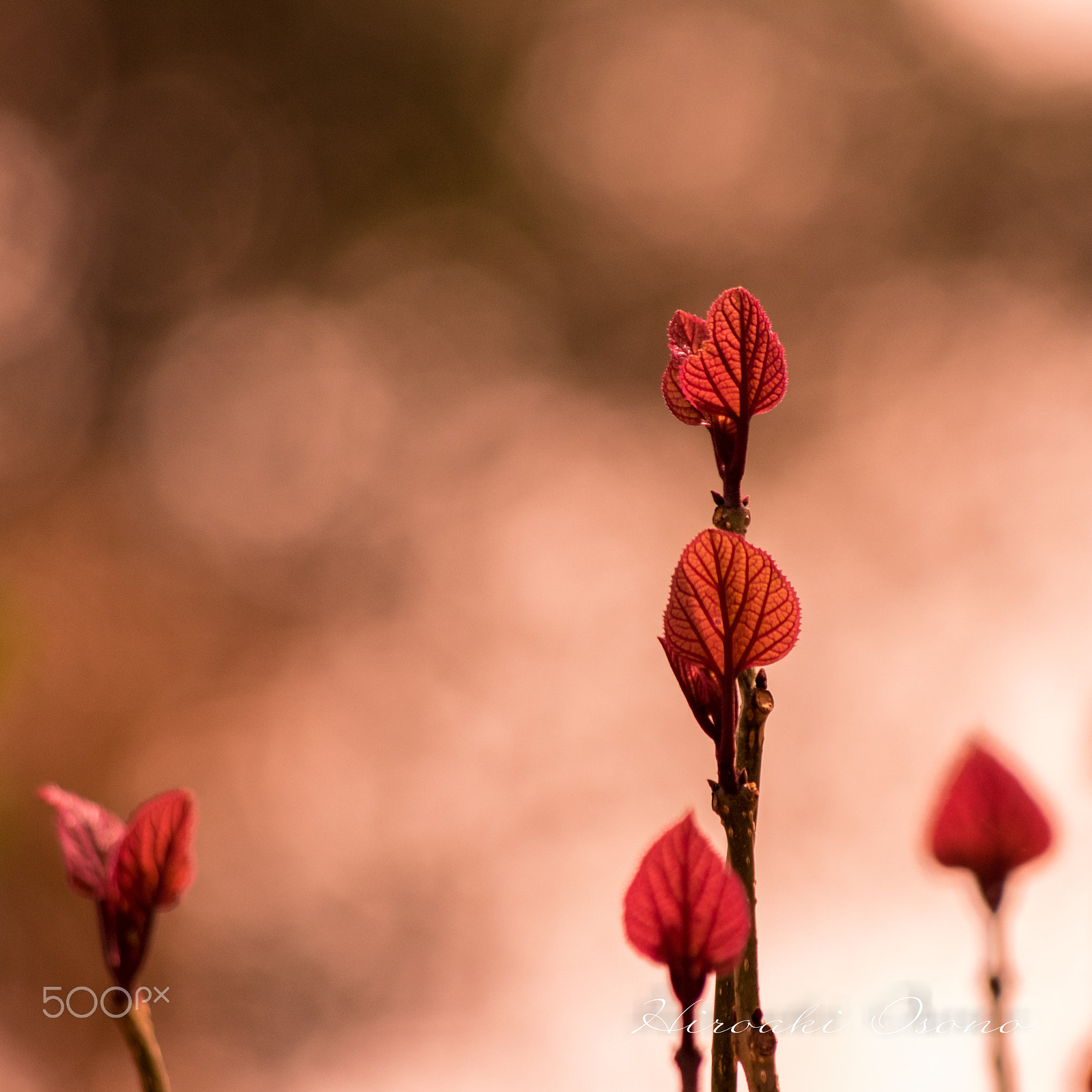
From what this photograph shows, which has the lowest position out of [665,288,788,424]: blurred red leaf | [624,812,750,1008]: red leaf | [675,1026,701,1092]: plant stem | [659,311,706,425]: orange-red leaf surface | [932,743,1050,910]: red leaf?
[675,1026,701,1092]: plant stem

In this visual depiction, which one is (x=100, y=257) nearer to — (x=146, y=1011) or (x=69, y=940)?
(x=69, y=940)

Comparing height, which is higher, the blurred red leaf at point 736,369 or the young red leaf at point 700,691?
the blurred red leaf at point 736,369

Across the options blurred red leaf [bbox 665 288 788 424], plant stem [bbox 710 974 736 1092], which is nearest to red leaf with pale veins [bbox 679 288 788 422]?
blurred red leaf [bbox 665 288 788 424]

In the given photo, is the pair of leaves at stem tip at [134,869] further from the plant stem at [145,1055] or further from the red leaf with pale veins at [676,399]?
the red leaf with pale veins at [676,399]

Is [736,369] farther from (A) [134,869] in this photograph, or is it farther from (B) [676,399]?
(A) [134,869]

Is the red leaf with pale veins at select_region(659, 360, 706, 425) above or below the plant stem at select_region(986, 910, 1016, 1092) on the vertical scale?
above

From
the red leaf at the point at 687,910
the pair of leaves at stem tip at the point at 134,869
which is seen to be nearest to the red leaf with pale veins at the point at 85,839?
the pair of leaves at stem tip at the point at 134,869

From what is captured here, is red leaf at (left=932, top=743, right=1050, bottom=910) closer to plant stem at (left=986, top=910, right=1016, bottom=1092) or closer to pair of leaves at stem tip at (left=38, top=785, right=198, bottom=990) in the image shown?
plant stem at (left=986, top=910, right=1016, bottom=1092)
